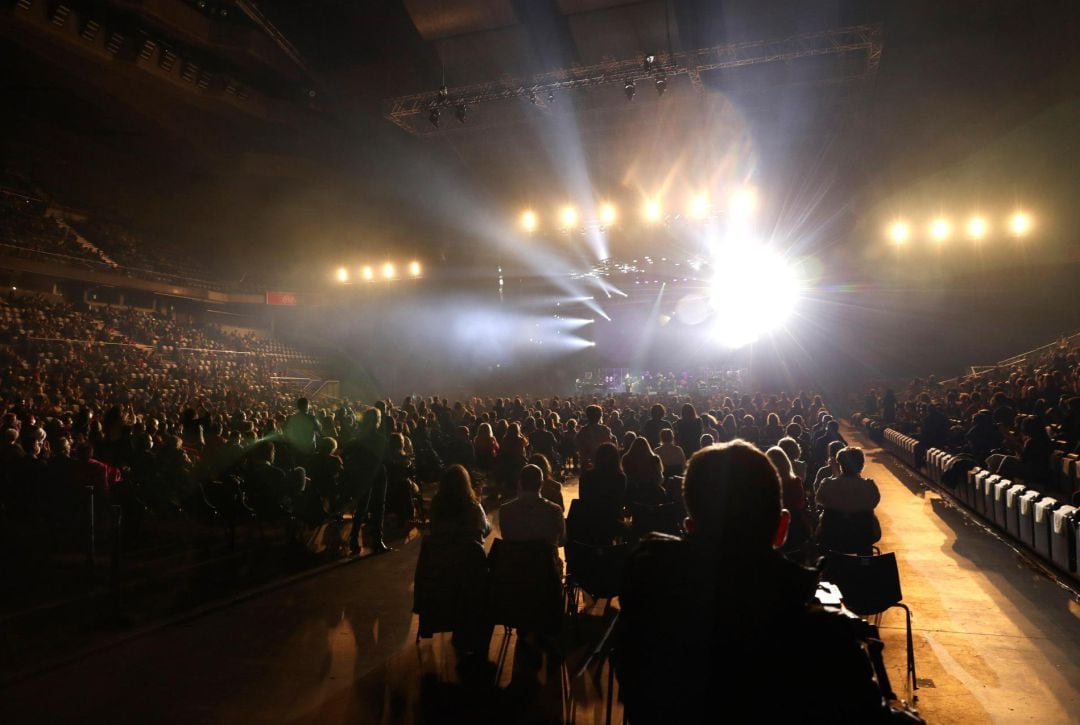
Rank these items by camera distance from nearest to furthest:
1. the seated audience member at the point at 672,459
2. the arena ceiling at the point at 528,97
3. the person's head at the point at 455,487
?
the person's head at the point at 455,487 < the seated audience member at the point at 672,459 < the arena ceiling at the point at 528,97

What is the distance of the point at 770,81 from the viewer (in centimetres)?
1427

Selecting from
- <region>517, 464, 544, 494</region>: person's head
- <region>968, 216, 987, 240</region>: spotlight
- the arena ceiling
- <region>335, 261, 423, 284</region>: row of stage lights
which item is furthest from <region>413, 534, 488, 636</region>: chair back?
<region>335, 261, 423, 284</region>: row of stage lights

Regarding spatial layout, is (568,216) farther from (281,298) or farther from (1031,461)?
(281,298)

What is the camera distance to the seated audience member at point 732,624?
134 cm

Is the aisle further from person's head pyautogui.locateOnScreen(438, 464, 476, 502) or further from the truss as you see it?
the truss

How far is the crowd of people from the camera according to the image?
8.32 meters

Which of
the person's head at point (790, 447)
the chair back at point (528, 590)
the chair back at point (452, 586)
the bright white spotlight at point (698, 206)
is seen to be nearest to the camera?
the chair back at point (528, 590)

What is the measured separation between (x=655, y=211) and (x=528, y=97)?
6308 millimetres

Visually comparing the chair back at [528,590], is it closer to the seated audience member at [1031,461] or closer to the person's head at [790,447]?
the person's head at [790,447]

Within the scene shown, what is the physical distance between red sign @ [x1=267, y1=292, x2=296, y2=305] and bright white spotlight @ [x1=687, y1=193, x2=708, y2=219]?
23885 millimetres

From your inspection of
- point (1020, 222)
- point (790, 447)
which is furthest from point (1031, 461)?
point (1020, 222)

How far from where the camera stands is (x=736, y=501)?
1.53 meters

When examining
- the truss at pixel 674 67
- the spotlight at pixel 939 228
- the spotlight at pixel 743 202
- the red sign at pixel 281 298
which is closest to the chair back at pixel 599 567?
the truss at pixel 674 67

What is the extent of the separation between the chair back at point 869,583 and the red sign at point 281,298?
1346 inches
